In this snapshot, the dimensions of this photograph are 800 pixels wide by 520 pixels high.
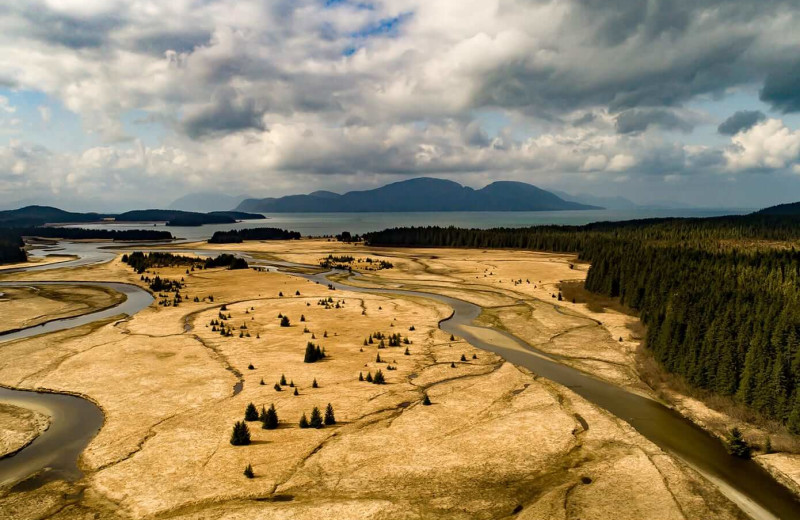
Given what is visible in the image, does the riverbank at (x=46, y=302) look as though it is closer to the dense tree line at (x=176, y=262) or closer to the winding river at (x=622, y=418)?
the dense tree line at (x=176, y=262)

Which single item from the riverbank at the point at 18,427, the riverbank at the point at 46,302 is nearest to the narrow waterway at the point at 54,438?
the riverbank at the point at 18,427

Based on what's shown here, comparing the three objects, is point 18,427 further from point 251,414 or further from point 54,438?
point 251,414

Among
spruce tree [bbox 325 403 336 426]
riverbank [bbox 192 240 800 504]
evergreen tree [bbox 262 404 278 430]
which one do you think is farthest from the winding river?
spruce tree [bbox 325 403 336 426]

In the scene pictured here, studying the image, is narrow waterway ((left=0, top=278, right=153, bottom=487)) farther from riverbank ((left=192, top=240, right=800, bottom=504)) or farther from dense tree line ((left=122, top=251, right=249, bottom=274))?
dense tree line ((left=122, top=251, right=249, bottom=274))

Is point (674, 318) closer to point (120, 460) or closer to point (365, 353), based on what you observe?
point (365, 353)

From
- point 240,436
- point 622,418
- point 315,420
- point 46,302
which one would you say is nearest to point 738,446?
point 622,418
